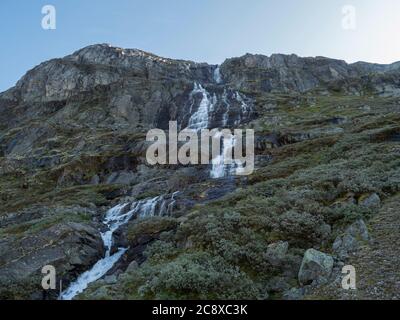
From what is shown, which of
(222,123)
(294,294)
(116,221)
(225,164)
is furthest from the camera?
Result: (222,123)

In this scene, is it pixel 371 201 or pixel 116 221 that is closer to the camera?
pixel 371 201

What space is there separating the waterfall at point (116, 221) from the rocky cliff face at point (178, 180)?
1.04 feet

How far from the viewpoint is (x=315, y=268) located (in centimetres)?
1433

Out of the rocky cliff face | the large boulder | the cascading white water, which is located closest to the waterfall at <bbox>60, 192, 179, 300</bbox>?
the rocky cliff face

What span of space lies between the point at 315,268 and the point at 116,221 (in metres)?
19.6

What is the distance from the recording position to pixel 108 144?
62.3 metres

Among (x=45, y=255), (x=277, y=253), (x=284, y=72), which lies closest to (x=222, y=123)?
(x=45, y=255)

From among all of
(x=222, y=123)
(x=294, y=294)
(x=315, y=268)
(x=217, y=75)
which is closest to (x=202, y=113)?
(x=222, y=123)

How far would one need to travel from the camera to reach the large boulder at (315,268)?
1404 cm

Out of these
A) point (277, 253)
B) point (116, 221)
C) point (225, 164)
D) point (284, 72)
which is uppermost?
point (284, 72)

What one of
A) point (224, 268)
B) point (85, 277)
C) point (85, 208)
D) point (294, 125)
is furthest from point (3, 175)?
point (224, 268)

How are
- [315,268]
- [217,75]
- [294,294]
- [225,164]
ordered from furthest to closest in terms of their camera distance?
[217,75] → [225,164] → [315,268] → [294,294]

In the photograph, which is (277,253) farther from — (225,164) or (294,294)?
(225,164)

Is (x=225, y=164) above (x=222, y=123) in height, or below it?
below
